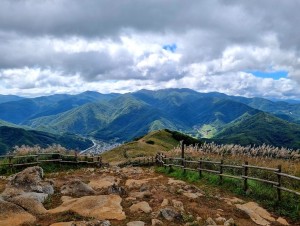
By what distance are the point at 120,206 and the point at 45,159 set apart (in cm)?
1734

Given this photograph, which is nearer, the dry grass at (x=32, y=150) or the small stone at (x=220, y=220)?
the small stone at (x=220, y=220)

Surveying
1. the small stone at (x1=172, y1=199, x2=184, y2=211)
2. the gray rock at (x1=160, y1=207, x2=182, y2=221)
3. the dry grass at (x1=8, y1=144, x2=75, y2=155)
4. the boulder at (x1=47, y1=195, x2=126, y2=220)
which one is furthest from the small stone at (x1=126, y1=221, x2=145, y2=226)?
the dry grass at (x1=8, y1=144, x2=75, y2=155)

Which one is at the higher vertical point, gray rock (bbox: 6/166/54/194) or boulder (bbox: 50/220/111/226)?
gray rock (bbox: 6/166/54/194)

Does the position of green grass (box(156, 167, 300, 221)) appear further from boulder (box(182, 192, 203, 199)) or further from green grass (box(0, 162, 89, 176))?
green grass (box(0, 162, 89, 176))

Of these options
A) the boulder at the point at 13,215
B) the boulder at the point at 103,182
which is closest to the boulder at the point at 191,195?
the boulder at the point at 103,182

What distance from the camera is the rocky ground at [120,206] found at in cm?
1413

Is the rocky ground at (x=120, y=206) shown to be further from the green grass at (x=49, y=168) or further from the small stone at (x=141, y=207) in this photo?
the green grass at (x=49, y=168)

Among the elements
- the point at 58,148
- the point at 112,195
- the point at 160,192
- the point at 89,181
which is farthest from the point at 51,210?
the point at 58,148

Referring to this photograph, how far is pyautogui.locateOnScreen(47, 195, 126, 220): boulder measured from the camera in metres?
14.6

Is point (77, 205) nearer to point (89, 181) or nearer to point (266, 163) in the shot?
point (89, 181)

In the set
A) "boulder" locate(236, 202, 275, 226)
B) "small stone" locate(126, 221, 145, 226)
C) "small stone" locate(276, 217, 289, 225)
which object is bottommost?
"small stone" locate(276, 217, 289, 225)

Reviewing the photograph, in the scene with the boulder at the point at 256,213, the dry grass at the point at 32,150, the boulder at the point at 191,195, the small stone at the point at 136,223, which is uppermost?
the dry grass at the point at 32,150

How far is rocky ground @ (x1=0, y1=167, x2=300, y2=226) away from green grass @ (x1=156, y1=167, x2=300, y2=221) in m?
0.78

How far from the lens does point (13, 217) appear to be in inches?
562
